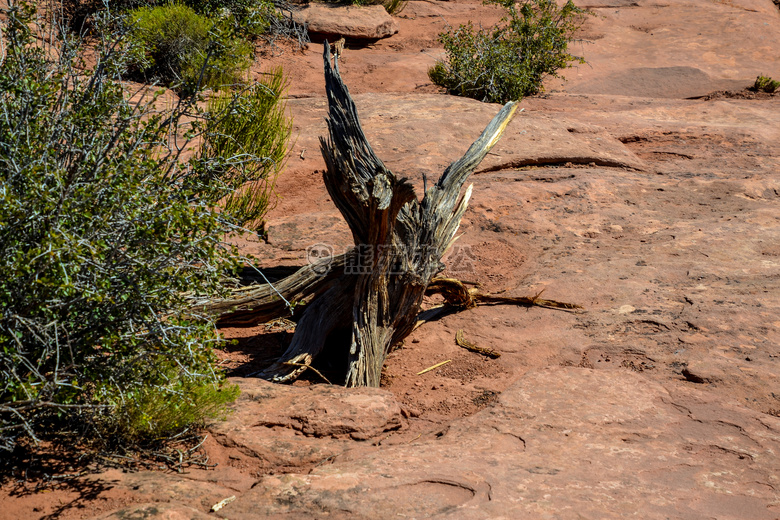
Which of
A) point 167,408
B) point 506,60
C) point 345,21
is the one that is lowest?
point 167,408

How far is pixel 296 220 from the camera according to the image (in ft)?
17.4

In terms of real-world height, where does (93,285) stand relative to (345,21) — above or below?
below

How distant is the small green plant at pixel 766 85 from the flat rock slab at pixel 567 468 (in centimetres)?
708

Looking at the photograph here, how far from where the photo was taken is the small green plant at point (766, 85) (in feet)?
28.7

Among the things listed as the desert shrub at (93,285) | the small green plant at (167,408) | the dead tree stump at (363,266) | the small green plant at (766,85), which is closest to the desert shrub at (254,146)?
the dead tree stump at (363,266)

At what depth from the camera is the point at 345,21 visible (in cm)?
1132

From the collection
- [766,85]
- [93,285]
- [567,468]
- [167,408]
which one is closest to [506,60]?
[766,85]

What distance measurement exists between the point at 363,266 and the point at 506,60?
5653 millimetres

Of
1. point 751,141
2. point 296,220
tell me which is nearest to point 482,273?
point 296,220

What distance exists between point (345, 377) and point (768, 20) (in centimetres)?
1137

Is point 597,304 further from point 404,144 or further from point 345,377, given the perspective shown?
point 404,144

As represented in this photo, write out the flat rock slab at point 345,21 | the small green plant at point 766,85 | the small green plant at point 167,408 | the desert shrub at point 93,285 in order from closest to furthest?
1. the desert shrub at point 93,285
2. the small green plant at point 167,408
3. the small green plant at point 766,85
4. the flat rock slab at point 345,21

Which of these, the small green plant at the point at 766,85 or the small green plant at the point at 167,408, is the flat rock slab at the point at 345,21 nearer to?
the small green plant at the point at 766,85

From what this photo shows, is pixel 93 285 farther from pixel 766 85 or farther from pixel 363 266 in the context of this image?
pixel 766 85
